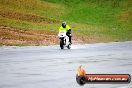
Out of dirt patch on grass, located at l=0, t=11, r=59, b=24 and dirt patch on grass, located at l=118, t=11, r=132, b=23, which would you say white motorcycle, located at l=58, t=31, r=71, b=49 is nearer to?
dirt patch on grass, located at l=0, t=11, r=59, b=24

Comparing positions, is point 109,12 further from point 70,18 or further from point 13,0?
point 13,0

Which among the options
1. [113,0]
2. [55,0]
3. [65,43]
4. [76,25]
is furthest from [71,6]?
[65,43]

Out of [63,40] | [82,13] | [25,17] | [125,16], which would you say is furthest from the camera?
[125,16]

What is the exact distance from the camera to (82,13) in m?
85.9

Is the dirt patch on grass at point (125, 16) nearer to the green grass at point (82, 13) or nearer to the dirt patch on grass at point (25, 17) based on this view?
the green grass at point (82, 13)

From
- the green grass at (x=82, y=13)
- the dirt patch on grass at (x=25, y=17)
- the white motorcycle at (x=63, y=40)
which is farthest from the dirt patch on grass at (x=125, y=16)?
the white motorcycle at (x=63, y=40)

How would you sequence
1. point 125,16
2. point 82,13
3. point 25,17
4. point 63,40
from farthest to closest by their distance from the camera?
point 125,16, point 82,13, point 25,17, point 63,40

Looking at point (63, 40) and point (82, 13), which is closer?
point (63, 40)

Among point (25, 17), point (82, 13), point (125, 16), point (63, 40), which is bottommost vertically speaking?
point (125, 16)

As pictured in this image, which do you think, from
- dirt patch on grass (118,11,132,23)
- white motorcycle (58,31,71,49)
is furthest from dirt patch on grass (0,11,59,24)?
white motorcycle (58,31,71,49)

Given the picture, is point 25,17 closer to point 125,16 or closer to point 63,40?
point 125,16

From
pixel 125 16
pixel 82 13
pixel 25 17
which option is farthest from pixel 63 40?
pixel 125 16

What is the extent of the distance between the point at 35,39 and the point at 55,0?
46547 millimetres

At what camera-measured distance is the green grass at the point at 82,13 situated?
7068 cm
